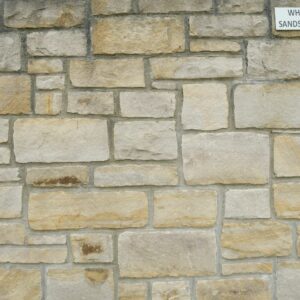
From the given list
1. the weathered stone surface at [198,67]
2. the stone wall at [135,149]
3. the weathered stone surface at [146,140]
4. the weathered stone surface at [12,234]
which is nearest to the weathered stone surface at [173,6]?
the stone wall at [135,149]

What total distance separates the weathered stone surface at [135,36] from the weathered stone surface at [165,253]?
1051 mm

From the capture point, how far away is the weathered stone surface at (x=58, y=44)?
342 centimetres

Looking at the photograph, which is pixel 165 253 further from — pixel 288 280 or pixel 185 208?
pixel 288 280

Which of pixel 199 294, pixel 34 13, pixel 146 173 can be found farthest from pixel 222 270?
pixel 34 13

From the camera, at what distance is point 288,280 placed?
344cm

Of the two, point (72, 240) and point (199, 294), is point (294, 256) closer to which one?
point (199, 294)

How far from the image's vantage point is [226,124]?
3434 millimetres

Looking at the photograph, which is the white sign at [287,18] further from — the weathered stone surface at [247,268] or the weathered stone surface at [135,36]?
the weathered stone surface at [247,268]

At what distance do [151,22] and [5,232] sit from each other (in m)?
1.46

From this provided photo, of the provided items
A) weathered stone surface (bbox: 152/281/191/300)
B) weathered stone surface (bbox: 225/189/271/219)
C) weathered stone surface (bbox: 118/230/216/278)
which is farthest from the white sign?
weathered stone surface (bbox: 152/281/191/300)

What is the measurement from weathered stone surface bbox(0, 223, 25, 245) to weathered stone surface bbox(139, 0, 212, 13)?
4.70 ft

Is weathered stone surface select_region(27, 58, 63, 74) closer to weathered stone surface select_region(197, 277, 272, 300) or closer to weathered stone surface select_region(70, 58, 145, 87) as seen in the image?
weathered stone surface select_region(70, 58, 145, 87)

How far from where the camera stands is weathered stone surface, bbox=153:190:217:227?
343 centimetres

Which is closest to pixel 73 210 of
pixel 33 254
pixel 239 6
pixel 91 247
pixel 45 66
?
pixel 91 247
